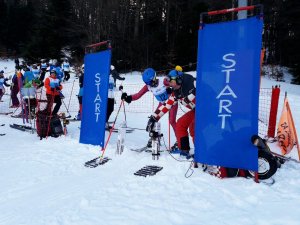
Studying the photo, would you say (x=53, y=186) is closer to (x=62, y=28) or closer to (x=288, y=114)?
(x=288, y=114)

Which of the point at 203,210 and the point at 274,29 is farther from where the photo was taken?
the point at 274,29

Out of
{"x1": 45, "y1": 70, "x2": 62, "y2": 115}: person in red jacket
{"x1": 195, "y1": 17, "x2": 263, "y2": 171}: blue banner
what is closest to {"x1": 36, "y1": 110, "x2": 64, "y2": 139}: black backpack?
{"x1": 45, "y1": 70, "x2": 62, "y2": 115}: person in red jacket

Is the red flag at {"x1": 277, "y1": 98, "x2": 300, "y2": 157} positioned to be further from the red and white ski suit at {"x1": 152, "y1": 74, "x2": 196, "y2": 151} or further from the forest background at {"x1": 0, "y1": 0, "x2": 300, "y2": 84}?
the forest background at {"x1": 0, "y1": 0, "x2": 300, "y2": 84}

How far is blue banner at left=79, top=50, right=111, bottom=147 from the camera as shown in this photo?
7.02 metres

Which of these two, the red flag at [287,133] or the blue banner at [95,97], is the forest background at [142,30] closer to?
the blue banner at [95,97]

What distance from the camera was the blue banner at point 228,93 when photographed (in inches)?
181

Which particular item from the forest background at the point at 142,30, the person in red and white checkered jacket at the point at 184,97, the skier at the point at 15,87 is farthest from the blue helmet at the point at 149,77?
the forest background at the point at 142,30

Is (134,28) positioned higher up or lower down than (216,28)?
higher up

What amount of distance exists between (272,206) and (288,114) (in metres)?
3.04

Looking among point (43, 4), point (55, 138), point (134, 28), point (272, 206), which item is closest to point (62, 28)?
point (134, 28)

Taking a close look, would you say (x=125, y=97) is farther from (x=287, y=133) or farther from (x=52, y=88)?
(x=52, y=88)

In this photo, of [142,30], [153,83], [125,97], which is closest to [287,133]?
[153,83]

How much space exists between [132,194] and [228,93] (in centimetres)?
203

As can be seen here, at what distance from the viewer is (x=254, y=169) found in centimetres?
469
